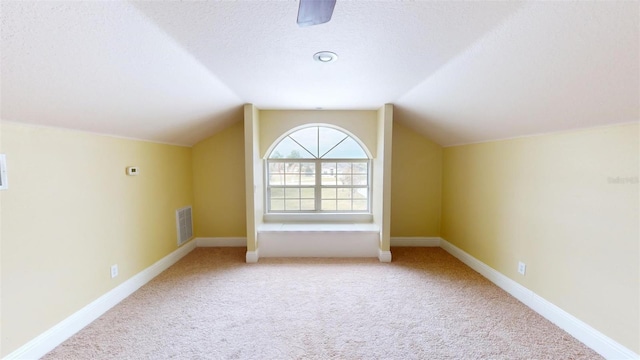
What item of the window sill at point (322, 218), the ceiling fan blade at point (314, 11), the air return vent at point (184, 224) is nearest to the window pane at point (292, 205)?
the window sill at point (322, 218)

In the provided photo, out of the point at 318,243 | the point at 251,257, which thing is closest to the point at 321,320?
the point at 318,243

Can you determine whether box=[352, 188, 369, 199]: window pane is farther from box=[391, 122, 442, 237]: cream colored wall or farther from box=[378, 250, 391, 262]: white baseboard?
box=[378, 250, 391, 262]: white baseboard

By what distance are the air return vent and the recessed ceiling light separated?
2833 mm

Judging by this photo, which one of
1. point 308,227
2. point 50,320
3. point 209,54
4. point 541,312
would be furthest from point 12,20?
point 541,312

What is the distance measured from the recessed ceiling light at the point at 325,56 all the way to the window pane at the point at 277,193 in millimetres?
2516

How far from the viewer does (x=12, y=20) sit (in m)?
1.08

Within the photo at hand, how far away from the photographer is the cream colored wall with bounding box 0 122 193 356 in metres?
1.61

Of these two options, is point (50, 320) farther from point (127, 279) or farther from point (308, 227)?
point (308, 227)

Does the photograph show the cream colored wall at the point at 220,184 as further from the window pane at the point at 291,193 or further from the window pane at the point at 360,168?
the window pane at the point at 360,168

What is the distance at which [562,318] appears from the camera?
2033 mm

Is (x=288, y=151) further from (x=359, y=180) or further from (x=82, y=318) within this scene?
(x=82, y=318)

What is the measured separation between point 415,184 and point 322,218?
153cm

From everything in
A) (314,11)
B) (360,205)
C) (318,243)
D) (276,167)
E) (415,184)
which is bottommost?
(318,243)

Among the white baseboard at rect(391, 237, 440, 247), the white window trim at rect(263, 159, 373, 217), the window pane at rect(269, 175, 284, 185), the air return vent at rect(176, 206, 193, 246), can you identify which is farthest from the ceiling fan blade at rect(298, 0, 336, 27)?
the white baseboard at rect(391, 237, 440, 247)
